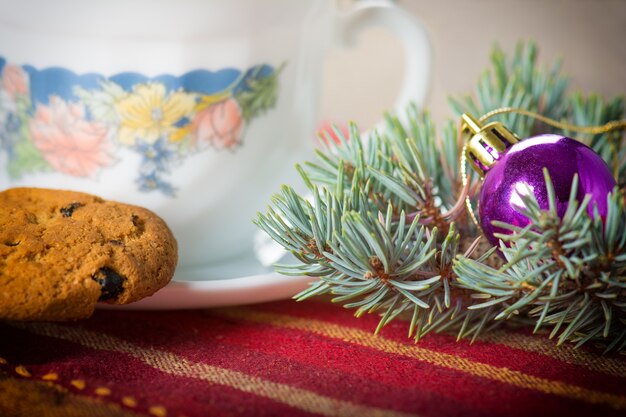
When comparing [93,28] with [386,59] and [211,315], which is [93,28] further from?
[386,59]

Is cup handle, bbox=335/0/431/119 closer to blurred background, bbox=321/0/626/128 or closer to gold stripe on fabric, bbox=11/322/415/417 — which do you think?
blurred background, bbox=321/0/626/128

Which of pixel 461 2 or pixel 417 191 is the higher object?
pixel 461 2

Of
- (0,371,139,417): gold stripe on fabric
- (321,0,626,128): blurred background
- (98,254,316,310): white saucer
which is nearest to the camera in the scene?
(0,371,139,417): gold stripe on fabric

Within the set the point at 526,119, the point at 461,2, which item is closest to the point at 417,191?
the point at 526,119

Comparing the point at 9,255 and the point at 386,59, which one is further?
the point at 386,59

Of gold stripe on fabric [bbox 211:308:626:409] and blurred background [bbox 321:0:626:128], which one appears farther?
blurred background [bbox 321:0:626:128]

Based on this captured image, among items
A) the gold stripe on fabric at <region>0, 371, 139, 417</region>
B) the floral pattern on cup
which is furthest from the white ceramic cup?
the gold stripe on fabric at <region>0, 371, 139, 417</region>

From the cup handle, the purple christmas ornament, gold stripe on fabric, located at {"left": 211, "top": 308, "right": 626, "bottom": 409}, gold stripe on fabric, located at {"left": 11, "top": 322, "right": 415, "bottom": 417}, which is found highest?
the cup handle
